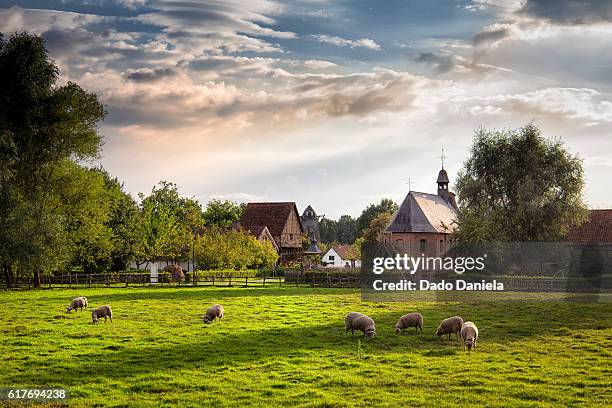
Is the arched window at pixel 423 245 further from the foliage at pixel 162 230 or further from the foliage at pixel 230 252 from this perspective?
the foliage at pixel 162 230

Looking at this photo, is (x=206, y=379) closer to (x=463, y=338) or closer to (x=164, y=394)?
(x=164, y=394)

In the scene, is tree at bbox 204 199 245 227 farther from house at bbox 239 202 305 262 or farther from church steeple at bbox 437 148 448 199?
church steeple at bbox 437 148 448 199

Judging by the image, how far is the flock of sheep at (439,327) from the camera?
18.2m

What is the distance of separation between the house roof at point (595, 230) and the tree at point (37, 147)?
171 ft

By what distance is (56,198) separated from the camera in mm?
48312

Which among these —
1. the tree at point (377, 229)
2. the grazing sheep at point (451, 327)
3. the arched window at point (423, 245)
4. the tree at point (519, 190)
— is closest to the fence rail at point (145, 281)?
the tree at point (519, 190)

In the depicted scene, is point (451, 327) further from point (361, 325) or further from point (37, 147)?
point (37, 147)

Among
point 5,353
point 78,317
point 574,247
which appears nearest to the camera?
point 5,353

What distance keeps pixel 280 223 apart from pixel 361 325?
3063 inches

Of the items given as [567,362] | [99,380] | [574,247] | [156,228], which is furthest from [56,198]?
[574,247]

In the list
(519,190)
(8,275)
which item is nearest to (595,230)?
(519,190)

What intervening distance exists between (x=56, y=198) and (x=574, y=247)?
4661cm

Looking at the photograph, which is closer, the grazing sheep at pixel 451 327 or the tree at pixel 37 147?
the grazing sheep at pixel 451 327

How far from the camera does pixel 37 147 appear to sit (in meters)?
47.2
